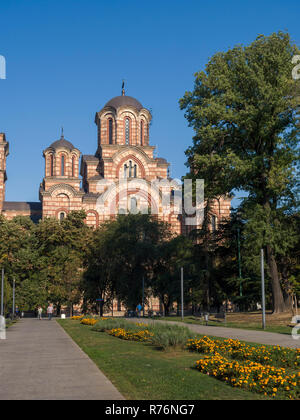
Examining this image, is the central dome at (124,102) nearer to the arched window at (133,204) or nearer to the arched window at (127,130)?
the arched window at (127,130)

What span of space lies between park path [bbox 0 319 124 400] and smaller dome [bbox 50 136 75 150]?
4593 centimetres

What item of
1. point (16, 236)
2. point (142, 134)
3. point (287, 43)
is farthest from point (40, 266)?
point (287, 43)

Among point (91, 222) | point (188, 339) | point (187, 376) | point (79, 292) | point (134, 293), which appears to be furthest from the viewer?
point (91, 222)

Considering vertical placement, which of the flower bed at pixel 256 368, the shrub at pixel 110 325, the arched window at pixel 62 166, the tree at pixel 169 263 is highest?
the arched window at pixel 62 166

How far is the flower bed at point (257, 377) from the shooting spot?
7.78 meters

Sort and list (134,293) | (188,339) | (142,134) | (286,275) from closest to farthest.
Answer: (188,339)
(286,275)
(134,293)
(142,134)

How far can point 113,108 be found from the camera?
194 feet

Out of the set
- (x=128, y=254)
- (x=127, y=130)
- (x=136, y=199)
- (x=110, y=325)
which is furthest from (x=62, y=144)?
(x=110, y=325)

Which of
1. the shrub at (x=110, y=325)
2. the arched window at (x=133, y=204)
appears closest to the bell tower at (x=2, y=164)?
the arched window at (x=133, y=204)

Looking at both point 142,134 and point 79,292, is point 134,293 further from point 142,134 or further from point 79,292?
point 142,134

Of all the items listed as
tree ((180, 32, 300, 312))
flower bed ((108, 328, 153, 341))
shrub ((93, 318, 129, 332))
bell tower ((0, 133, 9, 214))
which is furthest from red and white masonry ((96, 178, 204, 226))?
flower bed ((108, 328, 153, 341))

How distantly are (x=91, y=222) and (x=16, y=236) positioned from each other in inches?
403

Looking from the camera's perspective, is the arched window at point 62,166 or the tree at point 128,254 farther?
the arched window at point 62,166

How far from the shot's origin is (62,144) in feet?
195
